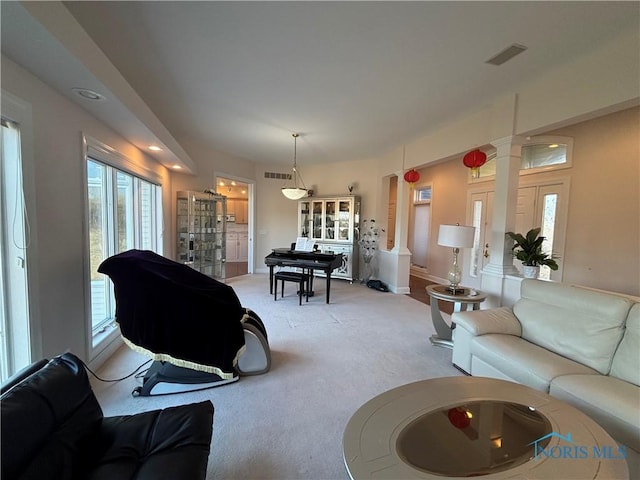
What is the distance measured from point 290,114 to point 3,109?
9.35 ft

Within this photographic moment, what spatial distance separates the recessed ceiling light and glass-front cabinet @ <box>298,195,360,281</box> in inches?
190

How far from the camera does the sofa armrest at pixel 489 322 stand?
2.62 meters

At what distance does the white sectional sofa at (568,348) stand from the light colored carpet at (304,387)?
53cm

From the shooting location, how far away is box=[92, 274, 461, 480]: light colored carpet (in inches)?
68.8

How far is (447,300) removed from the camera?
3.16 metres

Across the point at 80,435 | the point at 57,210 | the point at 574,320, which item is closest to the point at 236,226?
the point at 57,210

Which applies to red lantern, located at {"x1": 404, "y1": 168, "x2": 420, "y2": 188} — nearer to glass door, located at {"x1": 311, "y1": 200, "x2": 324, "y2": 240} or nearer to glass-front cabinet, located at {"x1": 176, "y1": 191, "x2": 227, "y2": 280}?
glass door, located at {"x1": 311, "y1": 200, "x2": 324, "y2": 240}

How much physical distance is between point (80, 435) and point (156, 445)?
1.04ft

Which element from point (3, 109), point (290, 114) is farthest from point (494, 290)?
point (3, 109)

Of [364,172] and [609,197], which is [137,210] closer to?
[364,172]

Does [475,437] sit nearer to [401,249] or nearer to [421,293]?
[401,249]

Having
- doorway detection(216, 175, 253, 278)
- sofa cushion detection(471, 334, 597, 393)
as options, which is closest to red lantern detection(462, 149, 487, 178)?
sofa cushion detection(471, 334, 597, 393)

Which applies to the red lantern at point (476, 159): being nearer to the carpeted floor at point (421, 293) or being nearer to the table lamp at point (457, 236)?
the table lamp at point (457, 236)

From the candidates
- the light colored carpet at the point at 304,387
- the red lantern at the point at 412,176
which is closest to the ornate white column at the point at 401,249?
the red lantern at the point at 412,176
